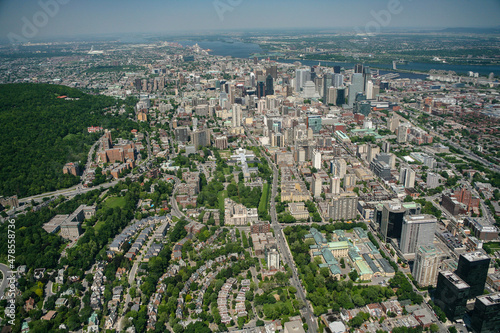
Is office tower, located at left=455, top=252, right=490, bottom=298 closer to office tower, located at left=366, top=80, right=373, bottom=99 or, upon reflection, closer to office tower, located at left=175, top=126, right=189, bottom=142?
office tower, located at left=175, top=126, right=189, bottom=142

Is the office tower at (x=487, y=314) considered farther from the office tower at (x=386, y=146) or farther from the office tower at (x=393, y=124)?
the office tower at (x=393, y=124)

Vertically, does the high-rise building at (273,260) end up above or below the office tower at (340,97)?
below

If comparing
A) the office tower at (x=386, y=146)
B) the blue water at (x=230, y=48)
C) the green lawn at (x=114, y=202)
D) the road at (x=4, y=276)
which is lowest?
the road at (x=4, y=276)

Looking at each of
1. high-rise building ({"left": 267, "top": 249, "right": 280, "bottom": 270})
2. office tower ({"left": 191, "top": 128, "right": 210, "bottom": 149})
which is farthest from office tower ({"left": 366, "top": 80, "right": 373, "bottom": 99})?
high-rise building ({"left": 267, "top": 249, "right": 280, "bottom": 270})

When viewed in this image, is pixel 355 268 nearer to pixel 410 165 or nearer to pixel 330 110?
pixel 410 165

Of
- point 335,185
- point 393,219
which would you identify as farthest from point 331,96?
point 393,219

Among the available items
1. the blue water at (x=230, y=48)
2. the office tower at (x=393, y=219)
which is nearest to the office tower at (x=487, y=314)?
the office tower at (x=393, y=219)
